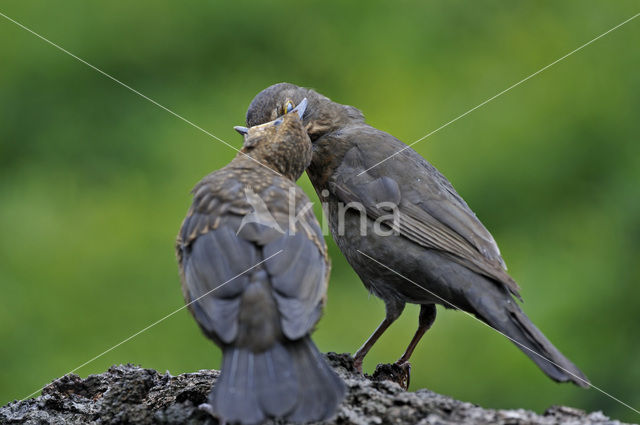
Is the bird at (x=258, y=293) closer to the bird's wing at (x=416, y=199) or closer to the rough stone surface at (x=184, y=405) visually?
the rough stone surface at (x=184, y=405)

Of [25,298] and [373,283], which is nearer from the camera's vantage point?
[373,283]

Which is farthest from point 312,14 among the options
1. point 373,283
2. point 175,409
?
point 175,409

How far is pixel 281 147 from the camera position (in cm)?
451

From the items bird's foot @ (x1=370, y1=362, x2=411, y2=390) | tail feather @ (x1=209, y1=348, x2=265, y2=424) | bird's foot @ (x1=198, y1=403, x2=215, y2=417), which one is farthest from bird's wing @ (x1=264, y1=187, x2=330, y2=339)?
bird's foot @ (x1=370, y1=362, x2=411, y2=390)

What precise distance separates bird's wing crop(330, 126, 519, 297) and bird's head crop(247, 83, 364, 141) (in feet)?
0.99

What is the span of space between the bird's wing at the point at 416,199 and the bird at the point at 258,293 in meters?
0.96

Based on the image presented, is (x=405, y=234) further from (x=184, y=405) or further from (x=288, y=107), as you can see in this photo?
(x=184, y=405)

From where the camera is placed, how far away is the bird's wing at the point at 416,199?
→ 4.66 m

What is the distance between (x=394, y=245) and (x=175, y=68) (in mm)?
2872

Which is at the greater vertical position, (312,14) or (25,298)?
(312,14)

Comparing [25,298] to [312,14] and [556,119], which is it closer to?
[312,14]

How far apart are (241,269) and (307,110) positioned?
7.59 feet

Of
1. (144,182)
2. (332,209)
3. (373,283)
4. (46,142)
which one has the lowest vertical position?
(373,283)

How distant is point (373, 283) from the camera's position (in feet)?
16.3
